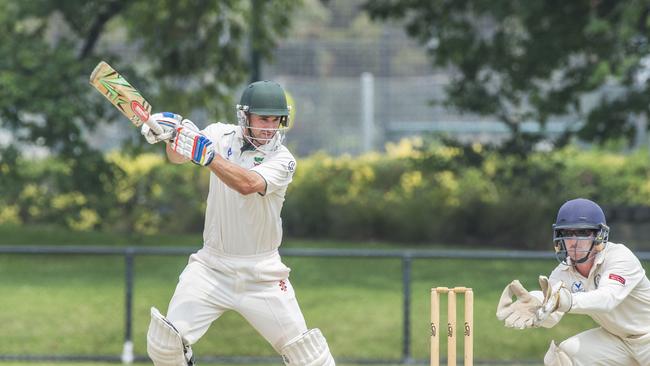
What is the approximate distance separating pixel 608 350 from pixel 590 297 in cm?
63

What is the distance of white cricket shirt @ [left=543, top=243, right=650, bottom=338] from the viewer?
6000 mm

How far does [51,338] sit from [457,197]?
22.9 ft

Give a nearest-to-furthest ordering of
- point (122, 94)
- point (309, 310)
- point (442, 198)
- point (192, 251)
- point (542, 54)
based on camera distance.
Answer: point (122, 94) → point (192, 251) → point (309, 310) → point (542, 54) → point (442, 198)

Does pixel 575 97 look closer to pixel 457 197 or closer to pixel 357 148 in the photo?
pixel 457 197

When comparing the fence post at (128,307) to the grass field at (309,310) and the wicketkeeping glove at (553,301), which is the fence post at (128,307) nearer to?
the grass field at (309,310)

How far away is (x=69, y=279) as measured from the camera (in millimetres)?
11703

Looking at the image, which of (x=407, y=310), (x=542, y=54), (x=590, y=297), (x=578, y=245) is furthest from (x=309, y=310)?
(x=590, y=297)

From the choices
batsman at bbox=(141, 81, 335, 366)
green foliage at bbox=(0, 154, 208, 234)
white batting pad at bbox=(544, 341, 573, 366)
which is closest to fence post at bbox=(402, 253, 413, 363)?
batsman at bbox=(141, 81, 335, 366)

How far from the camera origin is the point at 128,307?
32.8ft

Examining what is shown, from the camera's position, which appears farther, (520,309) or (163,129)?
(163,129)

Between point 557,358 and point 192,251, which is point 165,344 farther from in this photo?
point 192,251

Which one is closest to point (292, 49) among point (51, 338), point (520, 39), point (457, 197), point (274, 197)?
point (457, 197)

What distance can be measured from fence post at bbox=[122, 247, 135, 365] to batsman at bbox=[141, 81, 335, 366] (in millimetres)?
3330

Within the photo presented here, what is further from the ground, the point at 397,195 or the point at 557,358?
the point at 397,195
